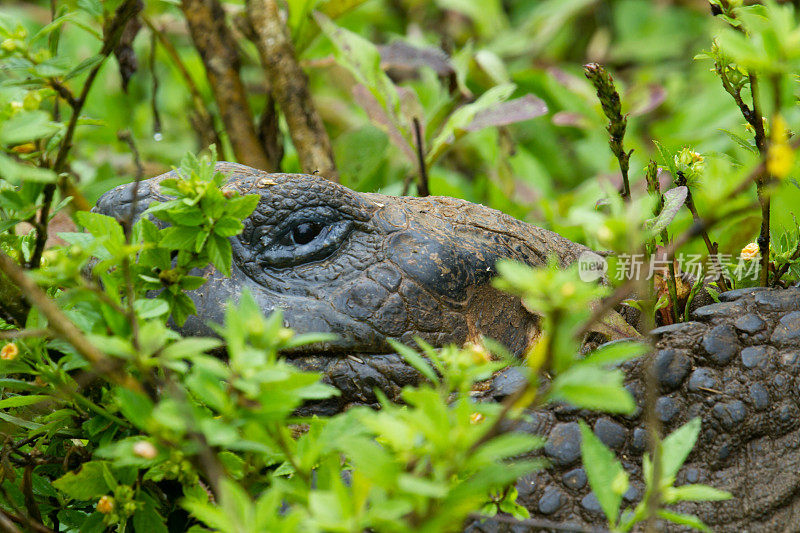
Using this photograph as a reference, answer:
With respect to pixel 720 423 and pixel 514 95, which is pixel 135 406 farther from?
pixel 514 95

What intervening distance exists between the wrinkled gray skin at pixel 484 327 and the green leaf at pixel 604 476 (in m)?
0.32

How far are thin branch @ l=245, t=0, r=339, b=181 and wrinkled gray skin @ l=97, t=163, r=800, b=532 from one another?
0.97 meters

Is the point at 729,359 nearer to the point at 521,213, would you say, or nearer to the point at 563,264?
the point at 563,264

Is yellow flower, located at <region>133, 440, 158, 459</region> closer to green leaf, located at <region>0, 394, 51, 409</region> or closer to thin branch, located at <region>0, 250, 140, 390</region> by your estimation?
thin branch, located at <region>0, 250, 140, 390</region>

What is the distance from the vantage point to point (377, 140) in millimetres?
3609

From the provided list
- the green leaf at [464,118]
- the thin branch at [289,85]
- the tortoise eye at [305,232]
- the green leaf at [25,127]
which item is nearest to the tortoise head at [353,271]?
the tortoise eye at [305,232]

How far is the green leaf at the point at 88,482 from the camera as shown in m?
1.40

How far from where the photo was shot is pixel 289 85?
9.93ft

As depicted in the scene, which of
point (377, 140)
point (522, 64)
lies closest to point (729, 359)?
point (377, 140)

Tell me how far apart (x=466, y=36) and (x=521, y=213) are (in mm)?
2200

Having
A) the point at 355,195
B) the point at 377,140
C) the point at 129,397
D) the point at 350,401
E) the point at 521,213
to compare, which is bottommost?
the point at 521,213

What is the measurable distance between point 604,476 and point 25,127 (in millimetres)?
1095

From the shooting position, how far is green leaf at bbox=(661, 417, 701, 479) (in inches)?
48.3

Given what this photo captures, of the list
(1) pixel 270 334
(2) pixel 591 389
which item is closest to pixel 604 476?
(2) pixel 591 389
